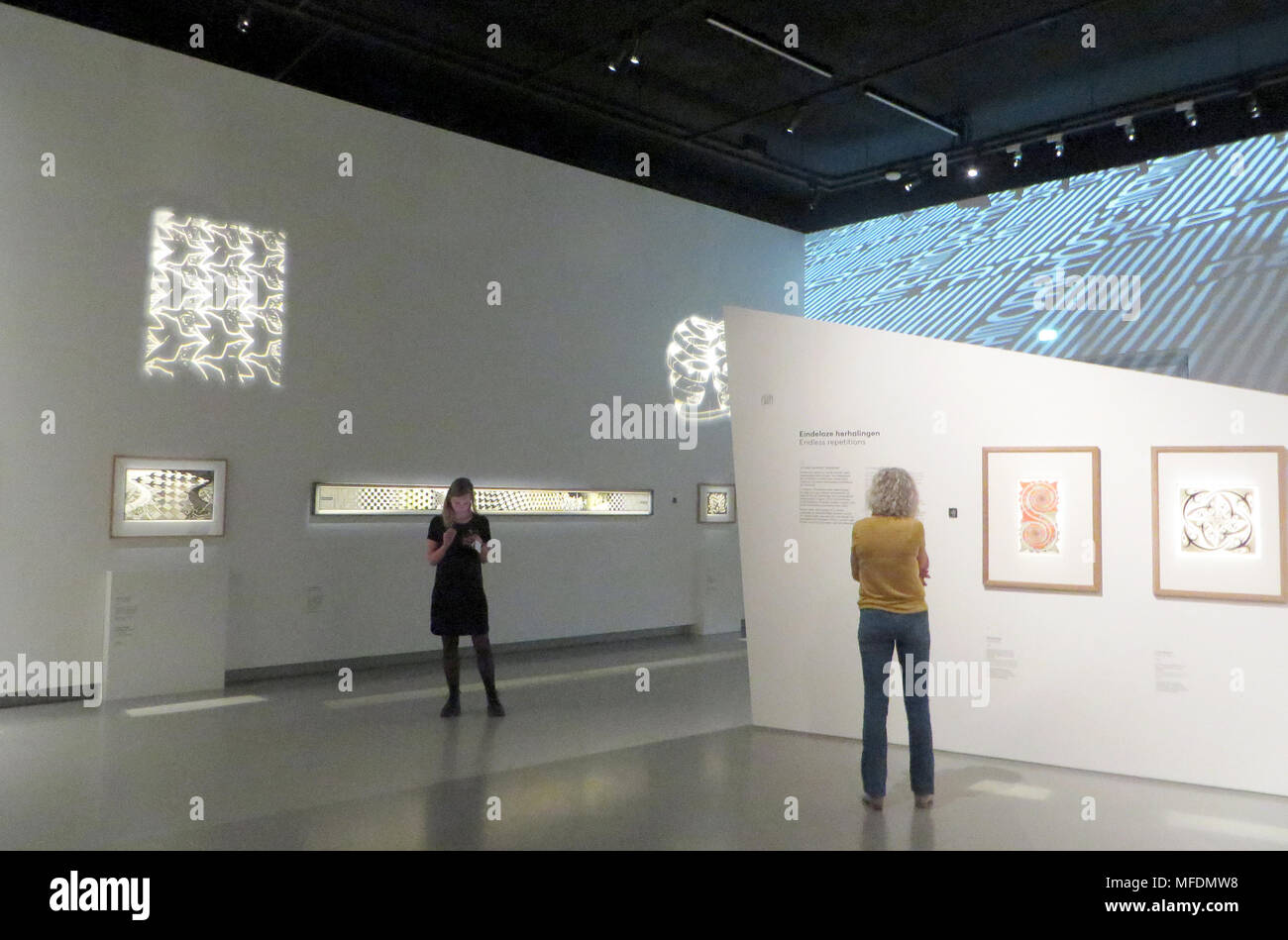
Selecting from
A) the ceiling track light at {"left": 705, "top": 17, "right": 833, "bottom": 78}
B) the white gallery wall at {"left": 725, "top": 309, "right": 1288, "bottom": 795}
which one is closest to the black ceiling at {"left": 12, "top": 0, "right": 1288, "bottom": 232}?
the ceiling track light at {"left": 705, "top": 17, "right": 833, "bottom": 78}

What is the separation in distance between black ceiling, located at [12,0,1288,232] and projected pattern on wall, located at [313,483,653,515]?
3.35 m

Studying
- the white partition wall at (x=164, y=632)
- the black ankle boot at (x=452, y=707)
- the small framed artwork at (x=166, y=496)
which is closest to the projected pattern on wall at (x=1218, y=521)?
the black ankle boot at (x=452, y=707)

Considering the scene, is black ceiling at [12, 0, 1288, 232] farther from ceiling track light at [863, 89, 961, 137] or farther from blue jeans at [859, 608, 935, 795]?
blue jeans at [859, 608, 935, 795]

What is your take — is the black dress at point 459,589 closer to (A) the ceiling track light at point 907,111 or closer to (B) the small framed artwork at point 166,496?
(B) the small framed artwork at point 166,496

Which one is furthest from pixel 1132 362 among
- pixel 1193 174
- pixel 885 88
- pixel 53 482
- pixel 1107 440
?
pixel 53 482

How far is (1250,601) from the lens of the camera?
4.81 meters

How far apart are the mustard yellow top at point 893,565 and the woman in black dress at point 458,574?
2.77 meters

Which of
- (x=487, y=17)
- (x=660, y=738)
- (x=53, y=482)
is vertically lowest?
(x=660, y=738)

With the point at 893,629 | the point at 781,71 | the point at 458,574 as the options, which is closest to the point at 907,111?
the point at 781,71

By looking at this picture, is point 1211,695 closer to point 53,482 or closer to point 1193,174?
point 1193,174

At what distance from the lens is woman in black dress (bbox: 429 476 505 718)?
6414mm

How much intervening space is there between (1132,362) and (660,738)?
572 cm

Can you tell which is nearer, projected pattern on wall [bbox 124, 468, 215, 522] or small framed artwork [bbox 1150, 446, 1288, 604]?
small framed artwork [bbox 1150, 446, 1288, 604]

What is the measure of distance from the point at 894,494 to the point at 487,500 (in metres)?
5.24
